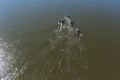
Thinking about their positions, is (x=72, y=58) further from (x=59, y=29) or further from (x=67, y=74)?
(x=59, y=29)

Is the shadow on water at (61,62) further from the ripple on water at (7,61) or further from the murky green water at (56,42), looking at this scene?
the ripple on water at (7,61)

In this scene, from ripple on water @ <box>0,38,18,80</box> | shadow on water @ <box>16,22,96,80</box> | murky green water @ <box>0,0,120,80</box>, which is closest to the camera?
shadow on water @ <box>16,22,96,80</box>

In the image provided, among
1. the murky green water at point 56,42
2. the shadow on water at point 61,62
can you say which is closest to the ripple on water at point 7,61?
the murky green water at point 56,42

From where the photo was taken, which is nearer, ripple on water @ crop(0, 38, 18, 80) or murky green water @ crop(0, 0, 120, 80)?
ripple on water @ crop(0, 38, 18, 80)

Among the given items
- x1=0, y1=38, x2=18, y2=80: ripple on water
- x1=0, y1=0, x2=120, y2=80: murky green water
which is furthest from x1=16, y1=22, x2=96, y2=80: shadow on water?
x1=0, y1=38, x2=18, y2=80: ripple on water

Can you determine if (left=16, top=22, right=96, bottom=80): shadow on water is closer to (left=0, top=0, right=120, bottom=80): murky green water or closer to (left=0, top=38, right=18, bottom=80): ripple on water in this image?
(left=0, top=0, right=120, bottom=80): murky green water

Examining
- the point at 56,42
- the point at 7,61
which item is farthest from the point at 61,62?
the point at 7,61

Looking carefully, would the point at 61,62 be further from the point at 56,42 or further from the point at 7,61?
Result: the point at 7,61

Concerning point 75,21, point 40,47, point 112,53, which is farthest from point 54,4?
point 112,53
